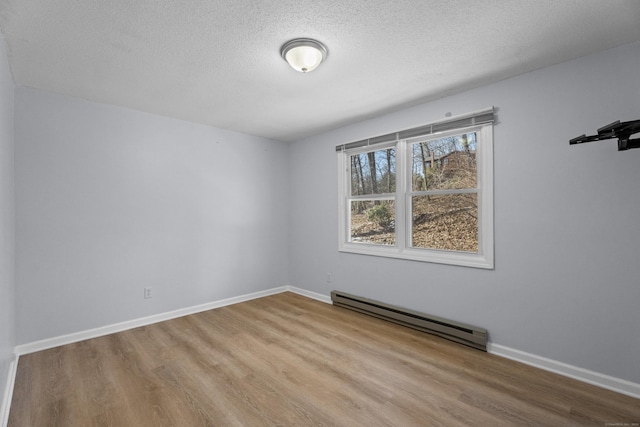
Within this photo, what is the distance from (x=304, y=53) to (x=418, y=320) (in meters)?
2.79

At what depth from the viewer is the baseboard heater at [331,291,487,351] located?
2.62m

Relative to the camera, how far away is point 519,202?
2.46 metres

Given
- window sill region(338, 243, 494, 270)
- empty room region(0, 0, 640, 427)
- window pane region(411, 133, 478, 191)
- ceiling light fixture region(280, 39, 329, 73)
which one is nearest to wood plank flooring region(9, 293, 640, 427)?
empty room region(0, 0, 640, 427)

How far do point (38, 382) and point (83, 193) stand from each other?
173 cm

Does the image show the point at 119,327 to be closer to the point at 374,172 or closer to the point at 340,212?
the point at 340,212

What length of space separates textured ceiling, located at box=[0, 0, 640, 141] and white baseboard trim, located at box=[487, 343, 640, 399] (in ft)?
7.93

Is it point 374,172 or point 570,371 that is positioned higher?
point 374,172

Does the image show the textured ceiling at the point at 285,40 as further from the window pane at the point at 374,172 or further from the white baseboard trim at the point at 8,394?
the white baseboard trim at the point at 8,394

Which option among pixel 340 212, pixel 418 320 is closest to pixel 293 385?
pixel 418 320

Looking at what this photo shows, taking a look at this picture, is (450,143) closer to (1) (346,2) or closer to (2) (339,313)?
(1) (346,2)

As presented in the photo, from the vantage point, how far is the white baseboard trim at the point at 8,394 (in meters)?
1.73

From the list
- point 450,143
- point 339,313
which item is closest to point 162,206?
point 339,313

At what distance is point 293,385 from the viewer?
2.11 meters

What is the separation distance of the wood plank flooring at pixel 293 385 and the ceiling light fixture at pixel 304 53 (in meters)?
2.42
